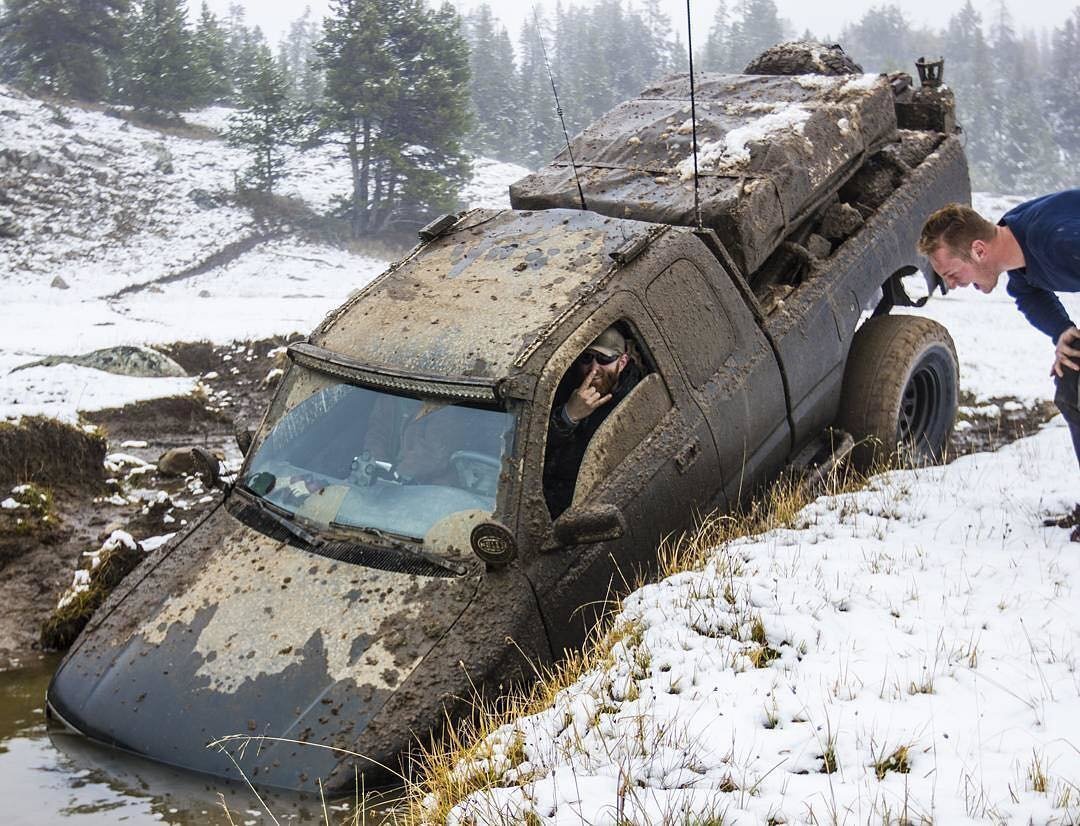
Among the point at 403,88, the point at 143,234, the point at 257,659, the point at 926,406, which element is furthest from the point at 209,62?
the point at 257,659

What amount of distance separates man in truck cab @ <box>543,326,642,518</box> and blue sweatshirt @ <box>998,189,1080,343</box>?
1772mm

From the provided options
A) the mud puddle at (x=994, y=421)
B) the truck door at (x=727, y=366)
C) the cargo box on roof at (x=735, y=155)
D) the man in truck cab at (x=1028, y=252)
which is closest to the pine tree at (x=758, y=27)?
the mud puddle at (x=994, y=421)

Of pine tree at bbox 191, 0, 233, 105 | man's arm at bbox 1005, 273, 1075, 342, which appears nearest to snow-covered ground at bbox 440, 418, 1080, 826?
man's arm at bbox 1005, 273, 1075, 342

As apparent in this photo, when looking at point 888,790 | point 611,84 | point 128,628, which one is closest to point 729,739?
point 888,790

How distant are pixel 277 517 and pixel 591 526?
4.79 ft

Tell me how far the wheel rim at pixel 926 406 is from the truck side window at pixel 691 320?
7.02ft

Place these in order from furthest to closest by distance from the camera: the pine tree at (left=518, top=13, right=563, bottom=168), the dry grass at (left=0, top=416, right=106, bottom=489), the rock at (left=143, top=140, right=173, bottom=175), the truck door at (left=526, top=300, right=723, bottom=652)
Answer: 1. the pine tree at (left=518, top=13, right=563, bottom=168)
2. the rock at (left=143, top=140, right=173, bottom=175)
3. the dry grass at (left=0, top=416, right=106, bottom=489)
4. the truck door at (left=526, top=300, right=723, bottom=652)

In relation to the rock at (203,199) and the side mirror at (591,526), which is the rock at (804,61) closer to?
the side mirror at (591,526)

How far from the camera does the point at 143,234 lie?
34781 millimetres

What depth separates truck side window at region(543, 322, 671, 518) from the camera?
16.1 ft

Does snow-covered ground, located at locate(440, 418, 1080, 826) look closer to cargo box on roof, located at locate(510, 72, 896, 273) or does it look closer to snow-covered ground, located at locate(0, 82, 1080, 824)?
snow-covered ground, located at locate(0, 82, 1080, 824)

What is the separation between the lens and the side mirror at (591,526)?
4355 millimetres

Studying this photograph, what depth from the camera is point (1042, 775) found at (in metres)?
3.14

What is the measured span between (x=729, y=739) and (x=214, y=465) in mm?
2833
